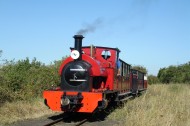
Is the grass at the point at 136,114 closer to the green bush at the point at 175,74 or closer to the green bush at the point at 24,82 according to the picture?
the green bush at the point at 24,82

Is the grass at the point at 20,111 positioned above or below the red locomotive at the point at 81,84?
below

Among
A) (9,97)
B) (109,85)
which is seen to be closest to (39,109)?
(9,97)

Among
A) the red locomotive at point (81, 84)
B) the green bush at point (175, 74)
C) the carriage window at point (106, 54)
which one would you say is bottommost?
the red locomotive at point (81, 84)

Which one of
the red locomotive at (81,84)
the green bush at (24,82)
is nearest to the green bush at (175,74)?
the green bush at (24,82)

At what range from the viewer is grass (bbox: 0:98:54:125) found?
12.3 m

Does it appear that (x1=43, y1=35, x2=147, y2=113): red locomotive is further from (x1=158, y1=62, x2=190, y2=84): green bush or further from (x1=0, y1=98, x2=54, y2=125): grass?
(x1=158, y1=62, x2=190, y2=84): green bush

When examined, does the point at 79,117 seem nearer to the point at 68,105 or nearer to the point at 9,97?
the point at 68,105

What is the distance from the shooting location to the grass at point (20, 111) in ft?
40.5

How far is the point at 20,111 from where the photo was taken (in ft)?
45.6

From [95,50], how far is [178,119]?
16.8 feet

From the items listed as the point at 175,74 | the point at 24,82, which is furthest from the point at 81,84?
the point at 175,74

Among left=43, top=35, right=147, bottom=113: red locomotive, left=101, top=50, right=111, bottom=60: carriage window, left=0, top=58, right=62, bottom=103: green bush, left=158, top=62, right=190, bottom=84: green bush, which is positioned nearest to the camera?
left=43, top=35, right=147, bottom=113: red locomotive

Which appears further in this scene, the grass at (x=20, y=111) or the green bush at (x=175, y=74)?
the green bush at (x=175, y=74)

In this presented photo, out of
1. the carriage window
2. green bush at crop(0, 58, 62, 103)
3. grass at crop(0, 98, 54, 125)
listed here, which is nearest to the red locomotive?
the carriage window
